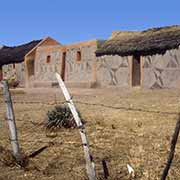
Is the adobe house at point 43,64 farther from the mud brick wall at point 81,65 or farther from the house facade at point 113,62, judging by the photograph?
the mud brick wall at point 81,65

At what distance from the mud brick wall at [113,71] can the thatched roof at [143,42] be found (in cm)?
37

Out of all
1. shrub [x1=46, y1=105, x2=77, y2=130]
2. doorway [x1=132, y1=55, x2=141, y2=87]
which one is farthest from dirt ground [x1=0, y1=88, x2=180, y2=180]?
doorway [x1=132, y1=55, x2=141, y2=87]

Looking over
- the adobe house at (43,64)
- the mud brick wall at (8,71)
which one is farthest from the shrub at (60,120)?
the mud brick wall at (8,71)

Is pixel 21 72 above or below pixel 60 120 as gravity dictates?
above

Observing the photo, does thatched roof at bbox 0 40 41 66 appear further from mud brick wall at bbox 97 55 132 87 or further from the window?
mud brick wall at bbox 97 55 132 87

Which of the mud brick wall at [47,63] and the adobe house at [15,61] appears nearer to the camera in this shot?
the mud brick wall at [47,63]

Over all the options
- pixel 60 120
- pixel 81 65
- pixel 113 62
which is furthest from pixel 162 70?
pixel 60 120

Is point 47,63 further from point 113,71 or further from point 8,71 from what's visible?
point 113,71

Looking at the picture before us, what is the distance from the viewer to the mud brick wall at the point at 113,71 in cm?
2258

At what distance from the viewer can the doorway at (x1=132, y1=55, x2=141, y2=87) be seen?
2216cm

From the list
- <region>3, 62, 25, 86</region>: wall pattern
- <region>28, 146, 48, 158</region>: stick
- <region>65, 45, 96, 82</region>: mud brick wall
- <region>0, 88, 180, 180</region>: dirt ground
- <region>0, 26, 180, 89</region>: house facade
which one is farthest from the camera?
<region>3, 62, 25, 86</region>: wall pattern

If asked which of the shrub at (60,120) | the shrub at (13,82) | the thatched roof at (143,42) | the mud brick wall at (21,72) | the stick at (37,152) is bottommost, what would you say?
the stick at (37,152)

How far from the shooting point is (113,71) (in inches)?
925

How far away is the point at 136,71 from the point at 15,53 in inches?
624
